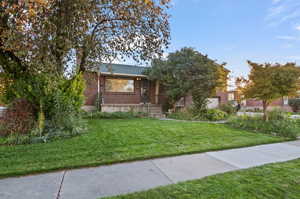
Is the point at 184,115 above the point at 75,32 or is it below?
below

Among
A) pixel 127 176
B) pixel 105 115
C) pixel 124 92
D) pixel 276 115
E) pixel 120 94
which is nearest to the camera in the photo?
pixel 127 176

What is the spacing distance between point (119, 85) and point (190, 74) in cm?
539

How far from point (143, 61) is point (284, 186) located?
191 inches

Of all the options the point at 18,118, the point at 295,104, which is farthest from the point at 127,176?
the point at 295,104

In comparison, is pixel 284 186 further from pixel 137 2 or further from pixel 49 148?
pixel 137 2

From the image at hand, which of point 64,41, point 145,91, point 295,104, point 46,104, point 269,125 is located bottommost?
point 269,125

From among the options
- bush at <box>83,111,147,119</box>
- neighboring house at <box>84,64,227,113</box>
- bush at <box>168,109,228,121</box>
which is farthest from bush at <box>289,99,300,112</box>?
bush at <box>83,111,147,119</box>

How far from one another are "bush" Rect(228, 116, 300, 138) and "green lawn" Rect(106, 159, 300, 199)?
12.1 feet

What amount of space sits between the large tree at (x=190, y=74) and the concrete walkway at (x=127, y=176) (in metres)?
6.39

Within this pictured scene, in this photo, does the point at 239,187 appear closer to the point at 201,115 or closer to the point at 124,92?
the point at 201,115

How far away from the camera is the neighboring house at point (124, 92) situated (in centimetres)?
1080

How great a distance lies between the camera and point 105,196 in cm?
198

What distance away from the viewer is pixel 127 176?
2.54 metres

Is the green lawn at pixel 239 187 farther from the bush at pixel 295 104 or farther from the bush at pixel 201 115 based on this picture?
the bush at pixel 295 104
